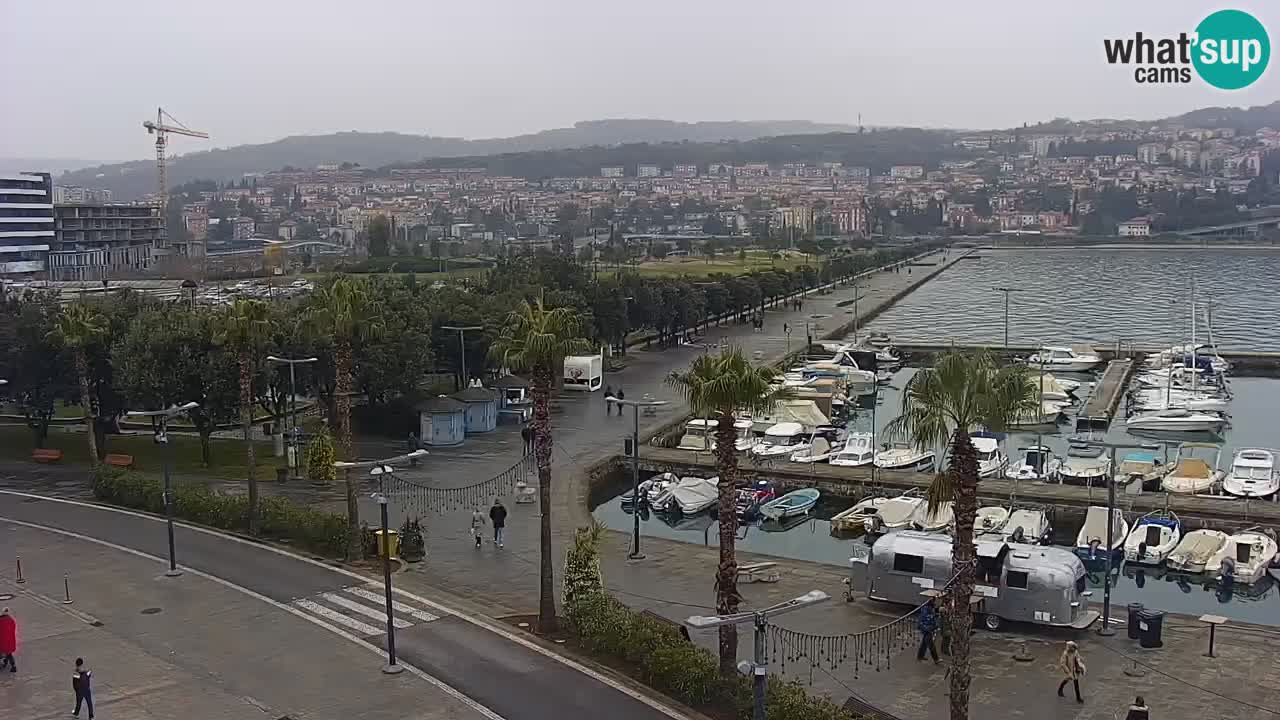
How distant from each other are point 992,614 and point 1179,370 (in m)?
37.0

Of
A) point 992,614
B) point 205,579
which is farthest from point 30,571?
point 992,614

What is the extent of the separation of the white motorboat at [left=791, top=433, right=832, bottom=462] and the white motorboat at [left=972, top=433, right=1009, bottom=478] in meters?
4.59

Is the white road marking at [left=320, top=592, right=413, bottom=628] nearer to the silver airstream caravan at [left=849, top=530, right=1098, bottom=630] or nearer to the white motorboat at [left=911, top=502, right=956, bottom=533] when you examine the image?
the silver airstream caravan at [left=849, top=530, right=1098, bottom=630]

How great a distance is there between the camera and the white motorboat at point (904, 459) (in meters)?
36.2

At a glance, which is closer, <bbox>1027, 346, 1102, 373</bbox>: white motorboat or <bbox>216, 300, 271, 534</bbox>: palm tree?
<bbox>216, 300, 271, 534</bbox>: palm tree

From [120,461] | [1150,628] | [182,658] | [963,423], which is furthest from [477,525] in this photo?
[963,423]

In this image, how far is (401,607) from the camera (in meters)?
20.9

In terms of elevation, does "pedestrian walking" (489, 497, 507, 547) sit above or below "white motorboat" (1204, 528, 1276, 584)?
above

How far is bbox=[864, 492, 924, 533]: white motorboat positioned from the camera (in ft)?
A: 96.2

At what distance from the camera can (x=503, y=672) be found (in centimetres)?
1759

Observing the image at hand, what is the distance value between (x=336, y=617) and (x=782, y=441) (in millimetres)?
21224

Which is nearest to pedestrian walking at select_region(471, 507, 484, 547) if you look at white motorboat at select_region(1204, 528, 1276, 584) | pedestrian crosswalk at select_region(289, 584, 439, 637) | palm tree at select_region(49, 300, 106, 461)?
pedestrian crosswalk at select_region(289, 584, 439, 637)

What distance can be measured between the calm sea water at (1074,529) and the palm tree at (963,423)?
36.0 ft

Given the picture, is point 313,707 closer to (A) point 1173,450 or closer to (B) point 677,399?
(B) point 677,399
